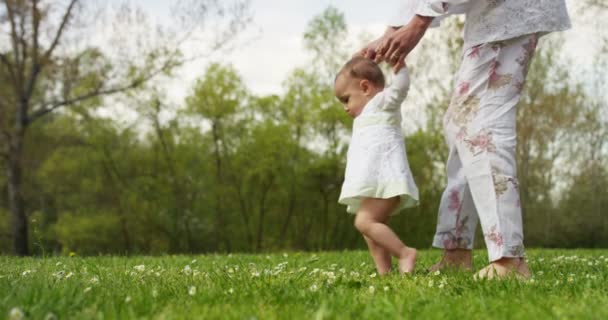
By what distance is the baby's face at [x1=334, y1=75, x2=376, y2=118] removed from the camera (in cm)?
416

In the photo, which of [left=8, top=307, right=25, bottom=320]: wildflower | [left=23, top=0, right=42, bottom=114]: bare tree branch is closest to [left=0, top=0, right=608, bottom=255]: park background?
[left=23, top=0, right=42, bottom=114]: bare tree branch

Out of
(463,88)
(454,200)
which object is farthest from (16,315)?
(454,200)

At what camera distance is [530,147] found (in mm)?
21188

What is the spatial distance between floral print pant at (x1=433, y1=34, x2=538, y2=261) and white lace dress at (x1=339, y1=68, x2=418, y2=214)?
1.14 ft

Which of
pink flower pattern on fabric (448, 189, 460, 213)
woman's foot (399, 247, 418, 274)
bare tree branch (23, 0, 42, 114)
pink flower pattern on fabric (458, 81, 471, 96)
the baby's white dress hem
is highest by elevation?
bare tree branch (23, 0, 42, 114)

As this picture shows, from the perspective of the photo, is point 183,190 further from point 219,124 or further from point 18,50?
point 18,50

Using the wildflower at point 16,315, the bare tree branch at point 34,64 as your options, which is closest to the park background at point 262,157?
the bare tree branch at point 34,64

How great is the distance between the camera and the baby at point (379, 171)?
3826mm

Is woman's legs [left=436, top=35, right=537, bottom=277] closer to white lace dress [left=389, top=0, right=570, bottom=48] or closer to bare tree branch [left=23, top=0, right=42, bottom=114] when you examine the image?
white lace dress [left=389, top=0, right=570, bottom=48]

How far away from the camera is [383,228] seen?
151 inches

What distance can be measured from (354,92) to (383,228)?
3.01ft

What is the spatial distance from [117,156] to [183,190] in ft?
9.58

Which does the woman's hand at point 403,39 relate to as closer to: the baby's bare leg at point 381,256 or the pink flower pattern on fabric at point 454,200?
the pink flower pattern on fabric at point 454,200

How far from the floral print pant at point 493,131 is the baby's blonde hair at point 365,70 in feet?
1.62
